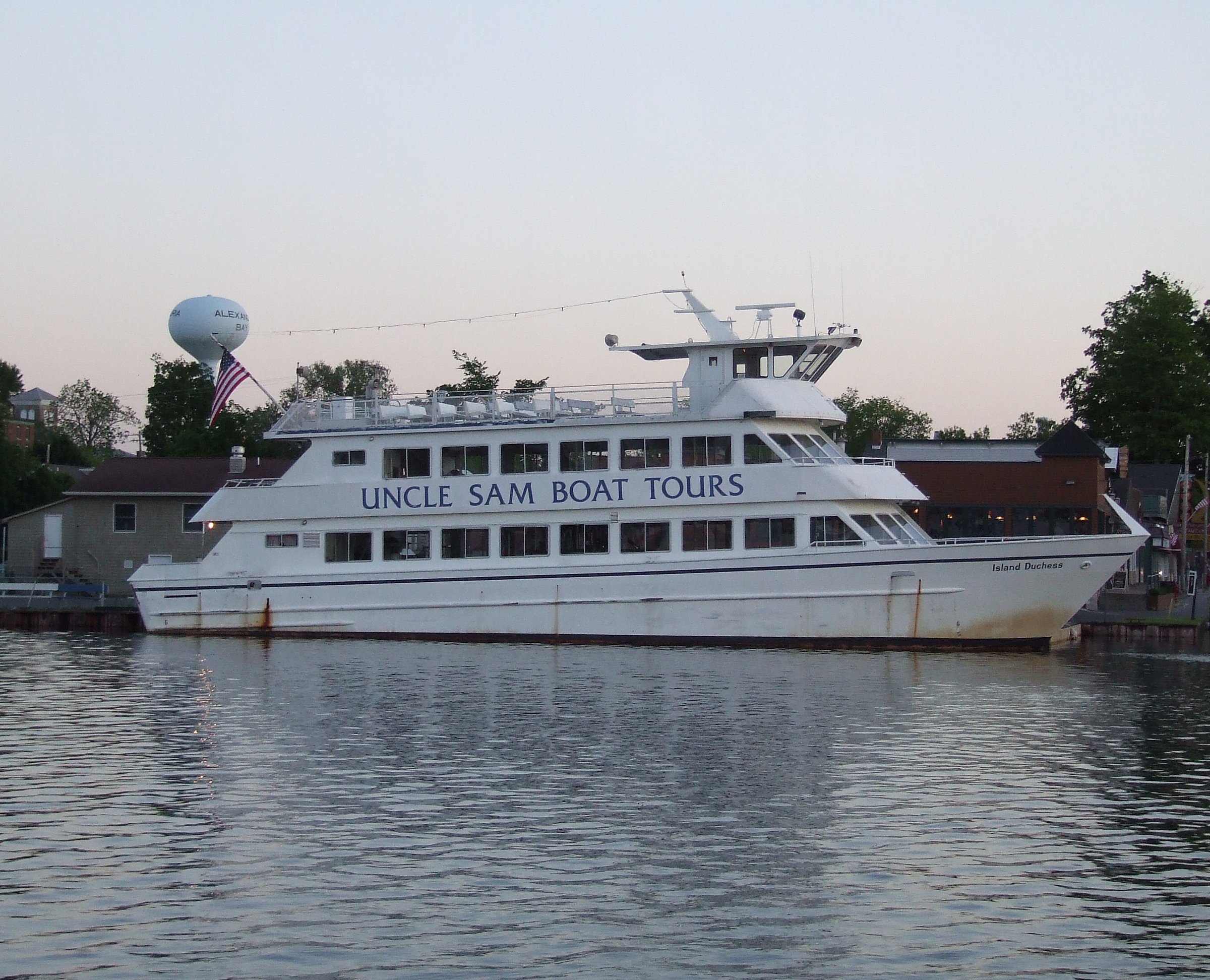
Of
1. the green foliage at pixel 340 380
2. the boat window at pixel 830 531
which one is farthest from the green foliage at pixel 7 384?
the boat window at pixel 830 531

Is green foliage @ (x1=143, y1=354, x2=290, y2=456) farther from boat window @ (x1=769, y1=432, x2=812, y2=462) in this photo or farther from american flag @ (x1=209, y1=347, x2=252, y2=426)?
boat window @ (x1=769, y1=432, x2=812, y2=462)

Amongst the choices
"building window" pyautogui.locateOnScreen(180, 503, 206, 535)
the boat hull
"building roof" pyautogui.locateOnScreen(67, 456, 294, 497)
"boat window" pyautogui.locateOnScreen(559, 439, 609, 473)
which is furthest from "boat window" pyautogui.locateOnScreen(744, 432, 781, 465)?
"building window" pyautogui.locateOnScreen(180, 503, 206, 535)

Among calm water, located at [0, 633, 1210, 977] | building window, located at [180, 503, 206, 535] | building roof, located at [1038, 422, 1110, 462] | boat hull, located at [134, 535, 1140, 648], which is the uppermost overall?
building roof, located at [1038, 422, 1110, 462]

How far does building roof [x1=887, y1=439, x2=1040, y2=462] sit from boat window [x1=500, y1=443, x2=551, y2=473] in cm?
2563

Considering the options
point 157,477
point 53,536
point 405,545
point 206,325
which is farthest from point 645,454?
point 206,325

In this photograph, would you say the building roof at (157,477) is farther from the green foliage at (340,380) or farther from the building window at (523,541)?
the green foliage at (340,380)

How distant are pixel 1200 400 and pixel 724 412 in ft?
176

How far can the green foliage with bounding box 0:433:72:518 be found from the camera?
7019 cm

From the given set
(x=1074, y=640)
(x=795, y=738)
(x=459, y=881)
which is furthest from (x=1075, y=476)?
(x=459, y=881)

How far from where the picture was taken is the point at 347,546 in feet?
135

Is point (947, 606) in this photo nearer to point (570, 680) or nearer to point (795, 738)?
point (570, 680)

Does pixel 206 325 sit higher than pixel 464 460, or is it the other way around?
pixel 206 325

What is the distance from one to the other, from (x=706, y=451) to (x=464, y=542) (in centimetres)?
704

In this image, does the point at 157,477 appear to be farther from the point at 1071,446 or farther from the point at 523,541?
the point at 1071,446
